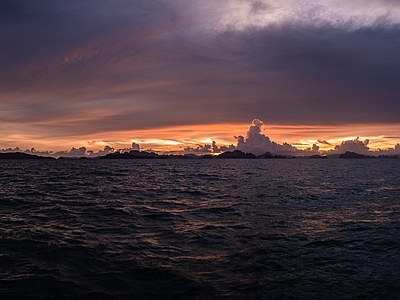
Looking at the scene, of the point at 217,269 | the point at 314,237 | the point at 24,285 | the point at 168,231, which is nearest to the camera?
→ the point at 24,285

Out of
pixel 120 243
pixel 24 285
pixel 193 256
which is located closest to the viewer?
pixel 24 285

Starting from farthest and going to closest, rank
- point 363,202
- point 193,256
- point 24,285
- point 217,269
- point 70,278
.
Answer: point 363,202 < point 193,256 < point 217,269 < point 70,278 < point 24,285

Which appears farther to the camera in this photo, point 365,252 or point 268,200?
point 268,200

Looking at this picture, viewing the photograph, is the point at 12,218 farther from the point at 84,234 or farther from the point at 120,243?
the point at 120,243

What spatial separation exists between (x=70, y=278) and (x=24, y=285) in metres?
1.40

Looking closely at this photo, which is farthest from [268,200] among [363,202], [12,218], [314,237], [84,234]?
[12,218]

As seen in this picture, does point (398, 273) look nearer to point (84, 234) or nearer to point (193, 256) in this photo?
point (193, 256)

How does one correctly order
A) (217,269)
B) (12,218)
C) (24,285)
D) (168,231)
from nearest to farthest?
(24,285) → (217,269) → (168,231) → (12,218)

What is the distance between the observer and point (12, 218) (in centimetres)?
2098

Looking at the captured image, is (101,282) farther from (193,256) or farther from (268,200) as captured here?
(268,200)

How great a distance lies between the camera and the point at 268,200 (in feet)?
101

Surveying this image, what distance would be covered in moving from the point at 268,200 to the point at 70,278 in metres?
21.8

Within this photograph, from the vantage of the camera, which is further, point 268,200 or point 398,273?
point 268,200

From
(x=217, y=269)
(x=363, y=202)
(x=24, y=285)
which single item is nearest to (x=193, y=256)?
(x=217, y=269)
